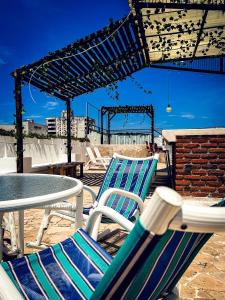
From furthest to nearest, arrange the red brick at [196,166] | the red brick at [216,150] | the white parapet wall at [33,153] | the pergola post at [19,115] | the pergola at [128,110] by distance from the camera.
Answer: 1. the pergola at [128,110]
2. the white parapet wall at [33,153]
3. the pergola post at [19,115]
4. the red brick at [196,166]
5. the red brick at [216,150]

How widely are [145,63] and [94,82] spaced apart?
1.72m

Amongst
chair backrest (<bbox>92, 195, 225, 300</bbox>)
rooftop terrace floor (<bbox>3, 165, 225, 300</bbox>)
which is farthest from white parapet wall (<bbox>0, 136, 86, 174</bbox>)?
chair backrest (<bbox>92, 195, 225, 300</bbox>)

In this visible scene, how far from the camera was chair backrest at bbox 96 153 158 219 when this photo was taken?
2.57m

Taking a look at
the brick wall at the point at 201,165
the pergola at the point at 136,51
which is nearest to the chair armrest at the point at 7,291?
the brick wall at the point at 201,165

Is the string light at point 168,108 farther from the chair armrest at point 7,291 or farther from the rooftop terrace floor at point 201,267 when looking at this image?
the chair armrest at point 7,291

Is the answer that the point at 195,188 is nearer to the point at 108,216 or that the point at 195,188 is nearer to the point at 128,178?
the point at 128,178

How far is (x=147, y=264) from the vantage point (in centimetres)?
60

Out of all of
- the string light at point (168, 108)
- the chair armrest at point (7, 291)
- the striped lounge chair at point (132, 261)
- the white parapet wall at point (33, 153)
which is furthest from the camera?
the string light at point (168, 108)

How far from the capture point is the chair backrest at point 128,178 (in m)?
2.57

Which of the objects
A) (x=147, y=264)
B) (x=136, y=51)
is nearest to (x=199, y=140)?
(x=136, y=51)

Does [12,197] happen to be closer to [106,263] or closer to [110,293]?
[106,263]

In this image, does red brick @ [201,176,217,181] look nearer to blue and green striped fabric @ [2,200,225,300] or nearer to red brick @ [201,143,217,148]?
red brick @ [201,143,217,148]

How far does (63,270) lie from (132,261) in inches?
31.4

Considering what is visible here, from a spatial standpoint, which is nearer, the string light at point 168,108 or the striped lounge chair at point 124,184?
the striped lounge chair at point 124,184
